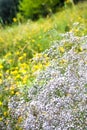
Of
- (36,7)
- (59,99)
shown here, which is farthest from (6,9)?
(59,99)

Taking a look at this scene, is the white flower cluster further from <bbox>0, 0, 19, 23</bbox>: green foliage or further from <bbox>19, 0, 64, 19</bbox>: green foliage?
<bbox>0, 0, 19, 23</bbox>: green foliage

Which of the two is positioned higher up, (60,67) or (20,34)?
(60,67)

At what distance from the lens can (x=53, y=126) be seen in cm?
340

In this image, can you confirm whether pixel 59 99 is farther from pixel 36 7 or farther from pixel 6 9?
pixel 6 9

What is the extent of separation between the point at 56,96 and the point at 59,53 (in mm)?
925

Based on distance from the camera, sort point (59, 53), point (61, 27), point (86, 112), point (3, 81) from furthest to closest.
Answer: point (61, 27), point (3, 81), point (59, 53), point (86, 112)

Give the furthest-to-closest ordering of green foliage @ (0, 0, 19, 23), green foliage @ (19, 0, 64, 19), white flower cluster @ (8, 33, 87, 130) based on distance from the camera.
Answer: green foliage @ (0, 0, 19, 23)
green foliage @ (19, 0, 64, 19)
white flower cluster @ (8, 33, 87, 130)

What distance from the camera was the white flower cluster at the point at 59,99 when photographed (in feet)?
11.0

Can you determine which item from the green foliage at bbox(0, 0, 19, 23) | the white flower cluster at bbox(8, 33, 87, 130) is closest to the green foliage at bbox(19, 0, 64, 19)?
the green foliage at bbox(0, 0, 19, 23)

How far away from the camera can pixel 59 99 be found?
11.3 feet

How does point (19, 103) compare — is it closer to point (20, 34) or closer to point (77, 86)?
point (77, 86)

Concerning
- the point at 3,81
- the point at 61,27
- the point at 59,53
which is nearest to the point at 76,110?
the point at 59,53

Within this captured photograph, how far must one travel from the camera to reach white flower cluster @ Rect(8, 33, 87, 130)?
11.0 feet

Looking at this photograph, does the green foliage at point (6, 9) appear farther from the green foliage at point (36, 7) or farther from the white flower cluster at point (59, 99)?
the white flower cluster at point (59, 99)
